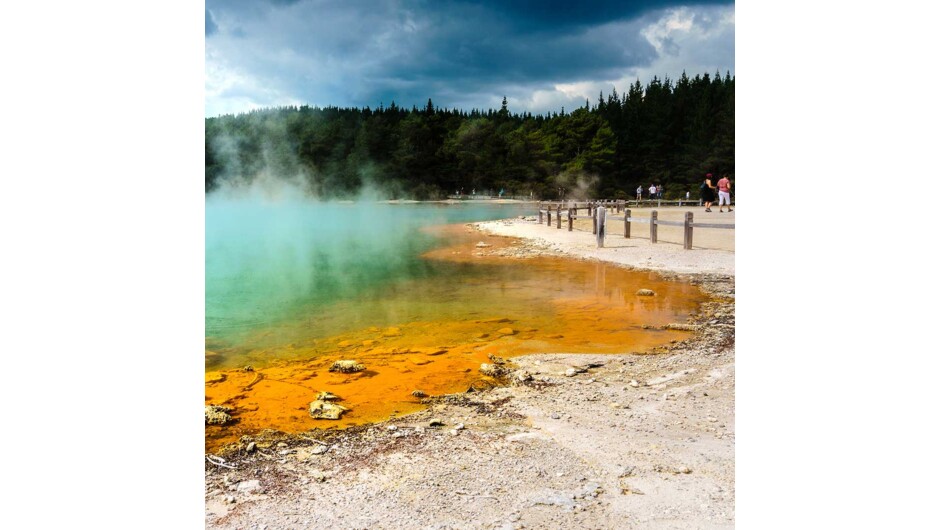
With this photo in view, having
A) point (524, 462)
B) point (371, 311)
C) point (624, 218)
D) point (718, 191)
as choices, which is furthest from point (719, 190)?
point (624, 218)

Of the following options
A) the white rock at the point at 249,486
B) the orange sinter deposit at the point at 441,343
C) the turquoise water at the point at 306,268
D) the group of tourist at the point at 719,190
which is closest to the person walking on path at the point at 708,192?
the group of tourist at the point at 719,190

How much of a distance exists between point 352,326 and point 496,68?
202 cm

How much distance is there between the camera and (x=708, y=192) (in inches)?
192

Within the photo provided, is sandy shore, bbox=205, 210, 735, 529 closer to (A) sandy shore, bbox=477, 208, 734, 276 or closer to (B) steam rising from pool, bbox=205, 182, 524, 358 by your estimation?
(B) steam rising from pool, bbox=205, 182, 524, 358

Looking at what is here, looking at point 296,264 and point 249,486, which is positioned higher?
point 296,264

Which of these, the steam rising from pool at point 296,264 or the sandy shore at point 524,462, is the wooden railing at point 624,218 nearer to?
the steam rising from pool at point 296,264

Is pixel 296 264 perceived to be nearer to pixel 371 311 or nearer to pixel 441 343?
pixel 371 311

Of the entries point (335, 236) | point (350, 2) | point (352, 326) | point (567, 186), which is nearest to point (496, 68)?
point (350, 2)

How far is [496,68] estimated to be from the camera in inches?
142

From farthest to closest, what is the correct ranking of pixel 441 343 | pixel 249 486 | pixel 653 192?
pixel 653 192 < pixel 441 343 < pixel 249 486

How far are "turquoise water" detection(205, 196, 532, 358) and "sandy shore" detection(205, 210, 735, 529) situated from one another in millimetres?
1717

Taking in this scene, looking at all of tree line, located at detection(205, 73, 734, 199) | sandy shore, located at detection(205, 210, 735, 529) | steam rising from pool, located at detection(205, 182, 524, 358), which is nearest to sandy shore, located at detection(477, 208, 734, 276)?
tree line, located at detection(205, 73, 734, 199)

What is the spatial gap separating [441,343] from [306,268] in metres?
2.79
